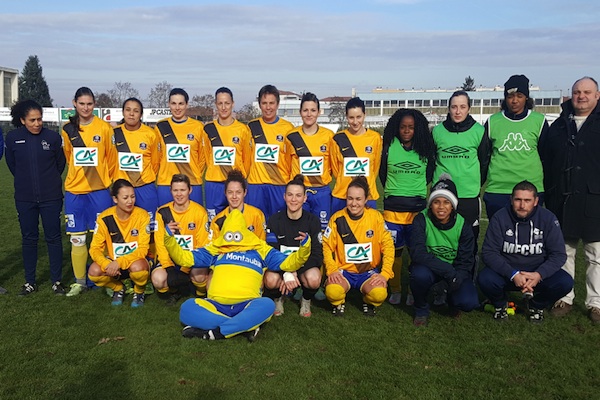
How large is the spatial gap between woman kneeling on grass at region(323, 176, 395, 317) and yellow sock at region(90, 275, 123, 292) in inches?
87.4

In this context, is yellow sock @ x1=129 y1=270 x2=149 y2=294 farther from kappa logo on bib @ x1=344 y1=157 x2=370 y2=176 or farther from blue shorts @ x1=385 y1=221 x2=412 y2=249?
blue shorts @ x1=385 y1=221 x2=412 y2=249

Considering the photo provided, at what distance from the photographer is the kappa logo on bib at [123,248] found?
5.30m

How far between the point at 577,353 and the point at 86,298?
4.80 metres

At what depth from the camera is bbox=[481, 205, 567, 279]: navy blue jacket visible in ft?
15.1

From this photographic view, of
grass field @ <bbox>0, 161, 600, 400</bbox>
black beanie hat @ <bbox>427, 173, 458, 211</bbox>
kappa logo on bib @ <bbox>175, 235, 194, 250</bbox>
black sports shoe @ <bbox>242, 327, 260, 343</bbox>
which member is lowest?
grass field @ <bbox>0, 161, 600, 400</bbox>

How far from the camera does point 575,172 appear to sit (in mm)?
4812

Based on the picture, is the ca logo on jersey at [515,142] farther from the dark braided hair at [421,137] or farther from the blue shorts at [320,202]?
the blue shorts at [320,202]

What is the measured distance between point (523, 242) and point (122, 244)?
4041 millimetres

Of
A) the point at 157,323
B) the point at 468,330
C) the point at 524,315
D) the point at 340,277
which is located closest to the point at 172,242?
the point at 157,323

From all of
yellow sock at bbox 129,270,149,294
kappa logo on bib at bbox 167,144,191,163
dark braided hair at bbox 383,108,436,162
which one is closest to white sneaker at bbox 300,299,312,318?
yellow sock at bbox 129,270,149,294

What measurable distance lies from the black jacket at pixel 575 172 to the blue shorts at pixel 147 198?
438cm

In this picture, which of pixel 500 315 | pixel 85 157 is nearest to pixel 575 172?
pixel 500 315

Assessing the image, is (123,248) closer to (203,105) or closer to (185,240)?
(185,240)

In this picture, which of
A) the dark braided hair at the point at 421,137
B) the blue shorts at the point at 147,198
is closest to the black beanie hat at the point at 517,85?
the dark braided hair at the point at 421,137
